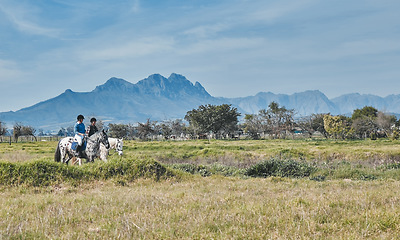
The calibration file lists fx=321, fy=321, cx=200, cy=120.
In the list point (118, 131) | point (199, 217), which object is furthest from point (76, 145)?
point (118, 131)

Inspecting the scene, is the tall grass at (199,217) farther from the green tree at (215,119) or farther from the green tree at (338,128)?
the green tree at (215,119)

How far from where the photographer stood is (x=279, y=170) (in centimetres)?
1830

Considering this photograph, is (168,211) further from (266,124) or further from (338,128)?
(266,124)

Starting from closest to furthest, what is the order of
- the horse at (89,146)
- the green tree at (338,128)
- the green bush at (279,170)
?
1. the horse at (89,146)
2. the green bush at (279,170)
3. the green tree at (338,128)

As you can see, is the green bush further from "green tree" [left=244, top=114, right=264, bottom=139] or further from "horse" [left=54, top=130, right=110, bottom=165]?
"green tree" [left=244, top=114, right=264, bottom=139]

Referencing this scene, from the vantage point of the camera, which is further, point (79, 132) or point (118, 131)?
point (118, 131)

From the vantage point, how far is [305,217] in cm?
692

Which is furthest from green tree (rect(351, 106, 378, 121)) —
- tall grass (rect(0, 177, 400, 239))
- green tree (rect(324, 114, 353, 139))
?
tall grass (rect(0, 177, 400, 239))

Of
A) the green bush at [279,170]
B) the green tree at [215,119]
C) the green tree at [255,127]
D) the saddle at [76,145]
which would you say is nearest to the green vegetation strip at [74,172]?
the saddle at [76,145]

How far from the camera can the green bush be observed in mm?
18156

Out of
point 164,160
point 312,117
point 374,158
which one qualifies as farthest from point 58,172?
point 312,117

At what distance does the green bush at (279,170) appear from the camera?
1816 cm

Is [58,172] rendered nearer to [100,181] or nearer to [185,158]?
[100,181]

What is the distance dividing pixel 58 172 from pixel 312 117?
96375 millimetres
